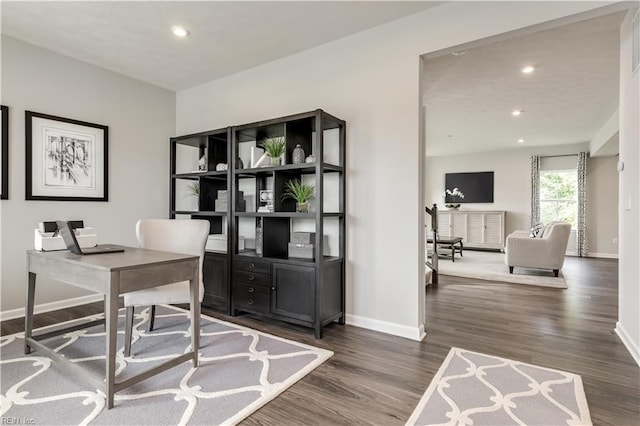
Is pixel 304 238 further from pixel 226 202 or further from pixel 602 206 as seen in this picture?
pixel 602 206

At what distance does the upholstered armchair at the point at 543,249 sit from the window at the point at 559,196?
10.6ft

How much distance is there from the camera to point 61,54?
3.33 meters

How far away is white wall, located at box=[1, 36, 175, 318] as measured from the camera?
3.05 m

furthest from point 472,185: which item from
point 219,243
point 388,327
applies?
point 219,243

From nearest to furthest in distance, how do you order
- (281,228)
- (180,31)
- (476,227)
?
(180,31)
(281,228)
(476,227)

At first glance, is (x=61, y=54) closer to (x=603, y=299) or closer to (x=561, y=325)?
(x=561, y=325)

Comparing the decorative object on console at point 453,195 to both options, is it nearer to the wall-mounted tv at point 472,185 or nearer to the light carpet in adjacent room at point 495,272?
the wall-mounted tv at point 472,185

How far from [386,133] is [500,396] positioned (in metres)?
1.99

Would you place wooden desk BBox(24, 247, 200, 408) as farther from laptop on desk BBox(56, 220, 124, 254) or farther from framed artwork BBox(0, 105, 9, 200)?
framed artwork BBox(0, 105, 9, 200)

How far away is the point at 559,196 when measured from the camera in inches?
310

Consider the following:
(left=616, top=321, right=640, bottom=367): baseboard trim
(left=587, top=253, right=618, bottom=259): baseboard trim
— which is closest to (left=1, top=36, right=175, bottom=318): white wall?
(left=616, top=321, right=640, bottom=367): baseboard trim

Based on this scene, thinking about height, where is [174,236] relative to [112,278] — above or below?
above

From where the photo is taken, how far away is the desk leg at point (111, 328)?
5.41 feet

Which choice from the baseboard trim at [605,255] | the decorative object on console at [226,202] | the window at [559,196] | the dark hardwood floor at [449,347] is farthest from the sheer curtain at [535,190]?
the decorative object on console at [226,202]
